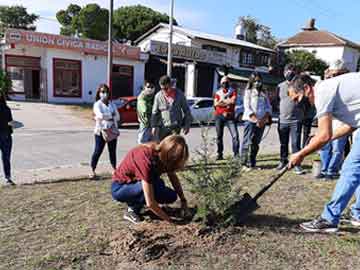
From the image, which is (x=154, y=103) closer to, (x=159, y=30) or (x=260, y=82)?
(x=260, y=82)

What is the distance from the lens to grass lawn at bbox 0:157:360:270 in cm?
297

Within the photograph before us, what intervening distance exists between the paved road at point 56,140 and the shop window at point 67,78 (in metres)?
3.35

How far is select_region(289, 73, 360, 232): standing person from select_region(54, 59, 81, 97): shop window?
71.3 ft

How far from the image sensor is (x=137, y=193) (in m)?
3.64

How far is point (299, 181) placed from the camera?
18.6 feet

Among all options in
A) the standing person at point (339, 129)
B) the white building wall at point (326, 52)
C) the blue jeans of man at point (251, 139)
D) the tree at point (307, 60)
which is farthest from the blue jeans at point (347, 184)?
the white building wall at point (326, 52)

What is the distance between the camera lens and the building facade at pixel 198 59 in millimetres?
27094

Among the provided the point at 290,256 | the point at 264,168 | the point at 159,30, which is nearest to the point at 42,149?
the point at 264,168

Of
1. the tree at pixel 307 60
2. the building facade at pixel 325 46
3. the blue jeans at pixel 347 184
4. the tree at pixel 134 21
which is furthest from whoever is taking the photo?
the tree at pixel 134 21

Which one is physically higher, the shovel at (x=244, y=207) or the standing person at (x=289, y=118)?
the standing person at (x=289, y=118)

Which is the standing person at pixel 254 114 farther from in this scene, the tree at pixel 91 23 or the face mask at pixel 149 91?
the tree at pixel 91 23

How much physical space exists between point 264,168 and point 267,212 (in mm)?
2634

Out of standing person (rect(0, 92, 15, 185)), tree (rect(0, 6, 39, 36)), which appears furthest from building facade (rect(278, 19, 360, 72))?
standing person (rect(0, 92, 15, 185))

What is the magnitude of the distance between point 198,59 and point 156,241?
2686 centimetres
